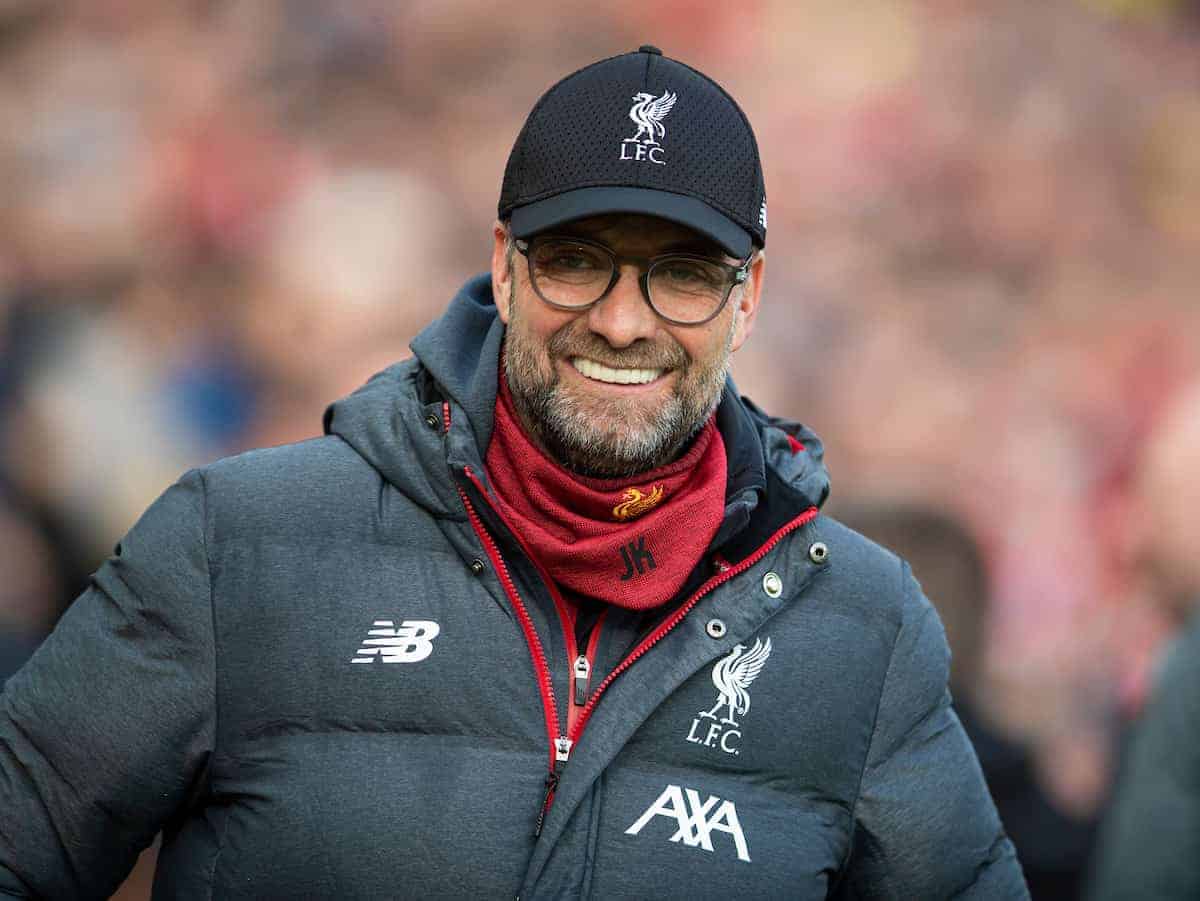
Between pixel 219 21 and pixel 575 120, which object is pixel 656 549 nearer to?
pixel 575 120

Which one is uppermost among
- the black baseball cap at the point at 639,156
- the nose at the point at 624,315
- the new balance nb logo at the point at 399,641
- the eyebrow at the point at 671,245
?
the black baseball cap at the point at 639,156

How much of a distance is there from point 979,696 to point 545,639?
2.91 m

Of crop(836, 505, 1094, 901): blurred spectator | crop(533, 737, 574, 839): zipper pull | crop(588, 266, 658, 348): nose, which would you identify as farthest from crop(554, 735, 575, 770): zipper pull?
crop(836, 505, 1094, 901): blurred spectator

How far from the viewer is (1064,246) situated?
5.11 m

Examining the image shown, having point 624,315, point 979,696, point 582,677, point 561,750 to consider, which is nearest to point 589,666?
point 582,677

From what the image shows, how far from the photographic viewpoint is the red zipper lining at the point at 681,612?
246 cm

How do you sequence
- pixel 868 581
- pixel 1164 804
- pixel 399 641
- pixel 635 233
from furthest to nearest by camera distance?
pixel 1164 804 < pixel 868 581 < pixel 635 233 < pixel 399 641

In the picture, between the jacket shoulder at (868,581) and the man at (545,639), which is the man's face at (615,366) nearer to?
the man at (545,639)

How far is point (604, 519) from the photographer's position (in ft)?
8.58

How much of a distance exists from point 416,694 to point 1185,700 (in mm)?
1732

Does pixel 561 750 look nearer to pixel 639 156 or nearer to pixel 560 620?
pixel 560 620

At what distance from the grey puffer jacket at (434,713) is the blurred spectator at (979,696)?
92.0 inches

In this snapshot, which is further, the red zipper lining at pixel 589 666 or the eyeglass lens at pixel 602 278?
the eyeglass lens at pixel 602 278

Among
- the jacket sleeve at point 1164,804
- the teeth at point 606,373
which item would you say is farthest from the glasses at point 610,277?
the jacket sleeve at point 1164,804
